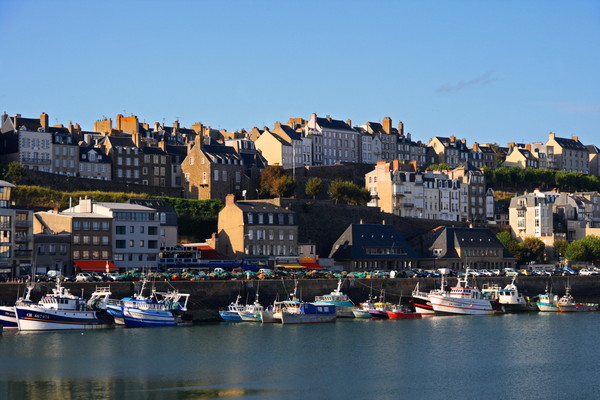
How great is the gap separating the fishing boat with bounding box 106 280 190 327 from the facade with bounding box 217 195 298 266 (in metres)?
18.0

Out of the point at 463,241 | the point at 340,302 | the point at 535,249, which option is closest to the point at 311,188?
the point at 463,241

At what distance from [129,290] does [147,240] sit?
12058 millimetres

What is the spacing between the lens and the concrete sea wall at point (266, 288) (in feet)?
204

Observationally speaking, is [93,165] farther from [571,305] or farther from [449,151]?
[449,151]

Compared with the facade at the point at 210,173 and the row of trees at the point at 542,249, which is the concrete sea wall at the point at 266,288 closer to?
the row of trees at the point at 542,249

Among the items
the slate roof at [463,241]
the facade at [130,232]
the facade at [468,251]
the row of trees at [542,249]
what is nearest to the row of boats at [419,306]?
the facade at [468,251]

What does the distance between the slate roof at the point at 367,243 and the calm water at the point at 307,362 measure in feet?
67.5

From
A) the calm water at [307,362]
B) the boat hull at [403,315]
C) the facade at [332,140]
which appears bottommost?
the calm water at [307,362]

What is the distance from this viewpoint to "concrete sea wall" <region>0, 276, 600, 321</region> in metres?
62.2

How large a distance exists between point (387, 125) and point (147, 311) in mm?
72966

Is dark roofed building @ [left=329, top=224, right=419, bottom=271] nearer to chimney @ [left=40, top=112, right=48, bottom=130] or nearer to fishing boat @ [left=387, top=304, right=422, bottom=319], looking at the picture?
fishing boat @ [left=387, top=304, right=422, bottom=319]

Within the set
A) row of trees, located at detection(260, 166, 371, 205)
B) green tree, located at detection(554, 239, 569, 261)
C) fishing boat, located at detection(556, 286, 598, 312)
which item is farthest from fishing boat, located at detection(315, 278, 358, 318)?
green tree, located at detection(554, 239, 569, 261)

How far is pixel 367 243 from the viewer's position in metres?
85.8

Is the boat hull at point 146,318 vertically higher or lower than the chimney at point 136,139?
lower
